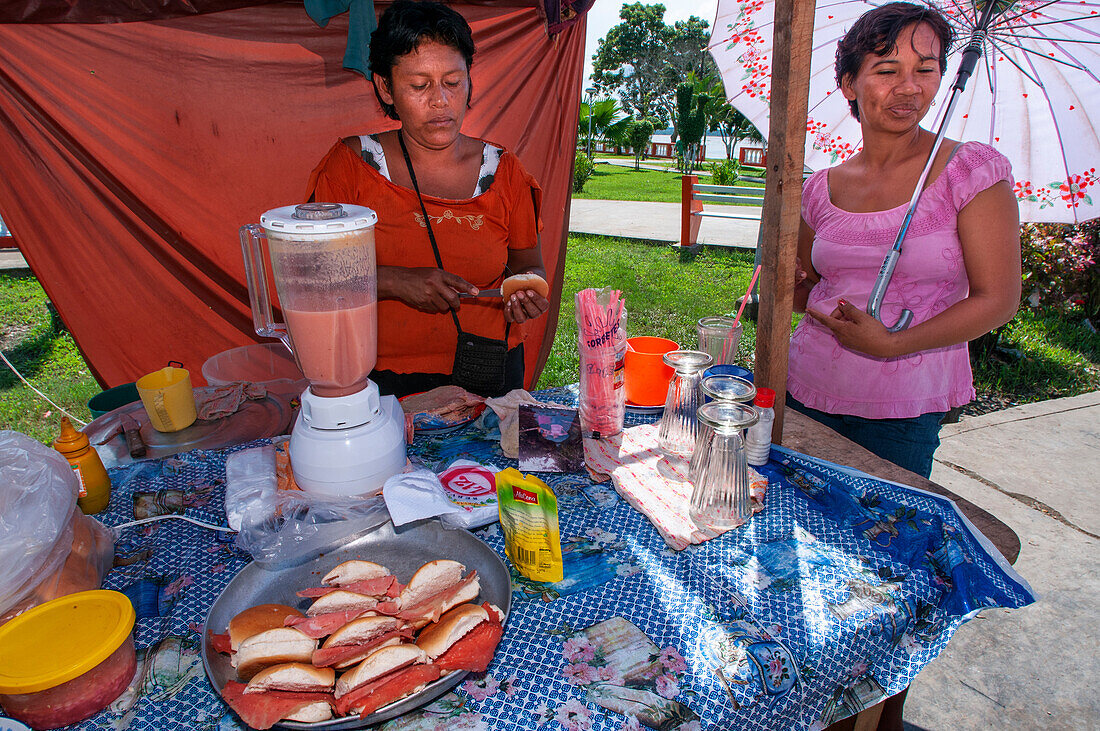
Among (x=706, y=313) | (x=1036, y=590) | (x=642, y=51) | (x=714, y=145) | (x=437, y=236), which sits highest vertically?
(x=642, y=51)

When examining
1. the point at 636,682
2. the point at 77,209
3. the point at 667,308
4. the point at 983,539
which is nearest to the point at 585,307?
the point at 636,682

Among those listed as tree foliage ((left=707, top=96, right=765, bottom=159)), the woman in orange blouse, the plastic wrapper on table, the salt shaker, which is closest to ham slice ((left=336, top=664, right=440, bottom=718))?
the plastic wrapper on table

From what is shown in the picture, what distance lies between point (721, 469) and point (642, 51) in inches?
2551

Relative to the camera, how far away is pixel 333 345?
1.40m

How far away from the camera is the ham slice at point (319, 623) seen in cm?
104

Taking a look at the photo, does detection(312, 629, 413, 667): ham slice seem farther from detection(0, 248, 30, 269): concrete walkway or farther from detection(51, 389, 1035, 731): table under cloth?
detection(0, 248, 30, 269): concrete walkway

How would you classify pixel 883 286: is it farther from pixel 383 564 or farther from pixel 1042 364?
pixel 1042 364

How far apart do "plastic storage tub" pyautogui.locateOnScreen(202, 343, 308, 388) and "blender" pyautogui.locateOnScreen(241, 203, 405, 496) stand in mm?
1352

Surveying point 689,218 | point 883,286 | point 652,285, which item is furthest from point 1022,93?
point 689,218

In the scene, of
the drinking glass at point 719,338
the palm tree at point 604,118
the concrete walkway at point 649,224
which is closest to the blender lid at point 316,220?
the drinking glass at point 719,338

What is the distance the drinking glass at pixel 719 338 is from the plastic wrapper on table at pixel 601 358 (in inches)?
11.0

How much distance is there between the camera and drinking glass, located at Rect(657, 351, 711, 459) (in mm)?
1545

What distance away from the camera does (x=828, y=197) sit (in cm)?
210

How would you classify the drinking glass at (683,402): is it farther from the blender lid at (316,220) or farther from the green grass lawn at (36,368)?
the green grass lawn at (36,368)
